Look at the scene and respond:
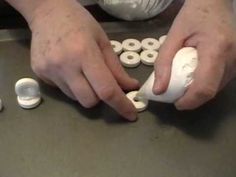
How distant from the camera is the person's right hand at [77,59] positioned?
1.55 feet

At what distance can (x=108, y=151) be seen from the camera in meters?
0.46

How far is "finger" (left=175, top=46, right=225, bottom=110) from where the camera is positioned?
46 centimetres

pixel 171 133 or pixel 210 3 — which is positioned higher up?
pixel 210 3

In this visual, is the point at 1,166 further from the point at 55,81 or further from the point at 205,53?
the point at 205,53

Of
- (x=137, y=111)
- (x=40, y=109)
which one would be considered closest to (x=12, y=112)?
(x=40, y=109)

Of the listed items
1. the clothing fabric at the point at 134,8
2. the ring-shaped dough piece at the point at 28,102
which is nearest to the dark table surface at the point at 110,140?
the ring-shaped dough piece at the point at 28,102

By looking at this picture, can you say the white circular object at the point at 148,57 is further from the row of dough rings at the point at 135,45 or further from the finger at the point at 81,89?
the finger at the point at 81,89

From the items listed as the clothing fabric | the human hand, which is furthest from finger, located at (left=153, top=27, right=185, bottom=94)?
the clothing fabric

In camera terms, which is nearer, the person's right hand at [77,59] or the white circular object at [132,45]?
the person's right hand at [77,59]

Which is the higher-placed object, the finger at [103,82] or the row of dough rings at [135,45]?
the finger at [103,82]

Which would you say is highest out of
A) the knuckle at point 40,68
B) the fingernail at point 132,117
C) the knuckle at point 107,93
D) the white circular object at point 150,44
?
the knuckle at point 107,93

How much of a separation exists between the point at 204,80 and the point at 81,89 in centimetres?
14

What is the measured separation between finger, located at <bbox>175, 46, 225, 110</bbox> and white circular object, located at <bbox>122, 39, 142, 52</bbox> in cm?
13

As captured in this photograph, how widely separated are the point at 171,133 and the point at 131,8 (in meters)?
0.21
